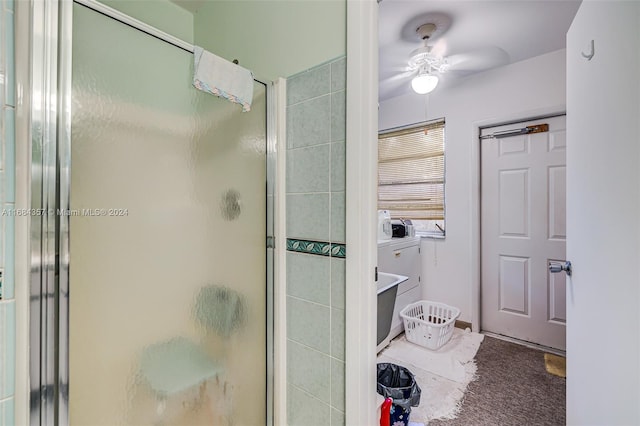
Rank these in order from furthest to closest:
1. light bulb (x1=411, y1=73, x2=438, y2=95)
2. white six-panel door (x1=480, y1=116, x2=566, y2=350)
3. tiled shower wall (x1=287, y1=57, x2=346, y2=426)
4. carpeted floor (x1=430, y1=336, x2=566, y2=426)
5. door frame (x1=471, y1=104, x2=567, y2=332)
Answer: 1. door frame (x1=471, y1=104, x2=567, y2=332)
2. white six-panel door (x1=480, y1=116, x2=566, y2=350)
3. light bulb (x1=411, y1=73, x2=438, y2=95)
4. carpeted floor (x1=430, y1=336, x2=566, y2=426)
5. tiled shower wall (x1=287, y1=57, x2=346, y2=426)

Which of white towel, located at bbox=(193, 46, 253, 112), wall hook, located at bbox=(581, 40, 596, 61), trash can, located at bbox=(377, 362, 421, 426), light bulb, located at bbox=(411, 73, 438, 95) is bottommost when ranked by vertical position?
trash can, located at bbox=(377, 362, 421, 426)

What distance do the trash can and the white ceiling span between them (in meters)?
2.03

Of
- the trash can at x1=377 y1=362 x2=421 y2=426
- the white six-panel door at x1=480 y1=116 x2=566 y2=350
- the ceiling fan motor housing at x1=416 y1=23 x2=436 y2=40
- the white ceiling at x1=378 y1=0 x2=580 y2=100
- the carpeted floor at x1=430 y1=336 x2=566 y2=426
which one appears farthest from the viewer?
the white six-panel door at x1=480 y1=116 x2=566 y2=350

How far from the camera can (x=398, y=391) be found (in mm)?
1563

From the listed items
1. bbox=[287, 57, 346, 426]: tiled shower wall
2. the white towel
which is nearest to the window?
bbox=[287, 57, 346, 426]: tiled shower wall

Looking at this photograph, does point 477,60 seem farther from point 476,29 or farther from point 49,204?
point 49,204

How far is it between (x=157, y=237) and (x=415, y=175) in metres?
2.68

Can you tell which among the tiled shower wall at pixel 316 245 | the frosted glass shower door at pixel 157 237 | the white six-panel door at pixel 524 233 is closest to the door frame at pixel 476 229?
the white six-panel door at pixel 524 233

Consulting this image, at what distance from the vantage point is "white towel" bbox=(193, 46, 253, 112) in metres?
0.99

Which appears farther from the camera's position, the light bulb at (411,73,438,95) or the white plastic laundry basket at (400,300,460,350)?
the white plastic laundry basket at (400,300,460,350)

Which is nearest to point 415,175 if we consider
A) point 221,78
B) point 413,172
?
point 413,172

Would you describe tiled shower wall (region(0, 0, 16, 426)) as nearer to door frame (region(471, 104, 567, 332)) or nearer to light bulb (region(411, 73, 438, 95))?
light bulb (region(411, 73, 438, 95))

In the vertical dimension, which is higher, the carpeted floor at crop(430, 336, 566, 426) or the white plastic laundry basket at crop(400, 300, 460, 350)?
the white plastic laundry basket at crop(400, 300, 460, 350)

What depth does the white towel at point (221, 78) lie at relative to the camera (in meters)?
0.99
